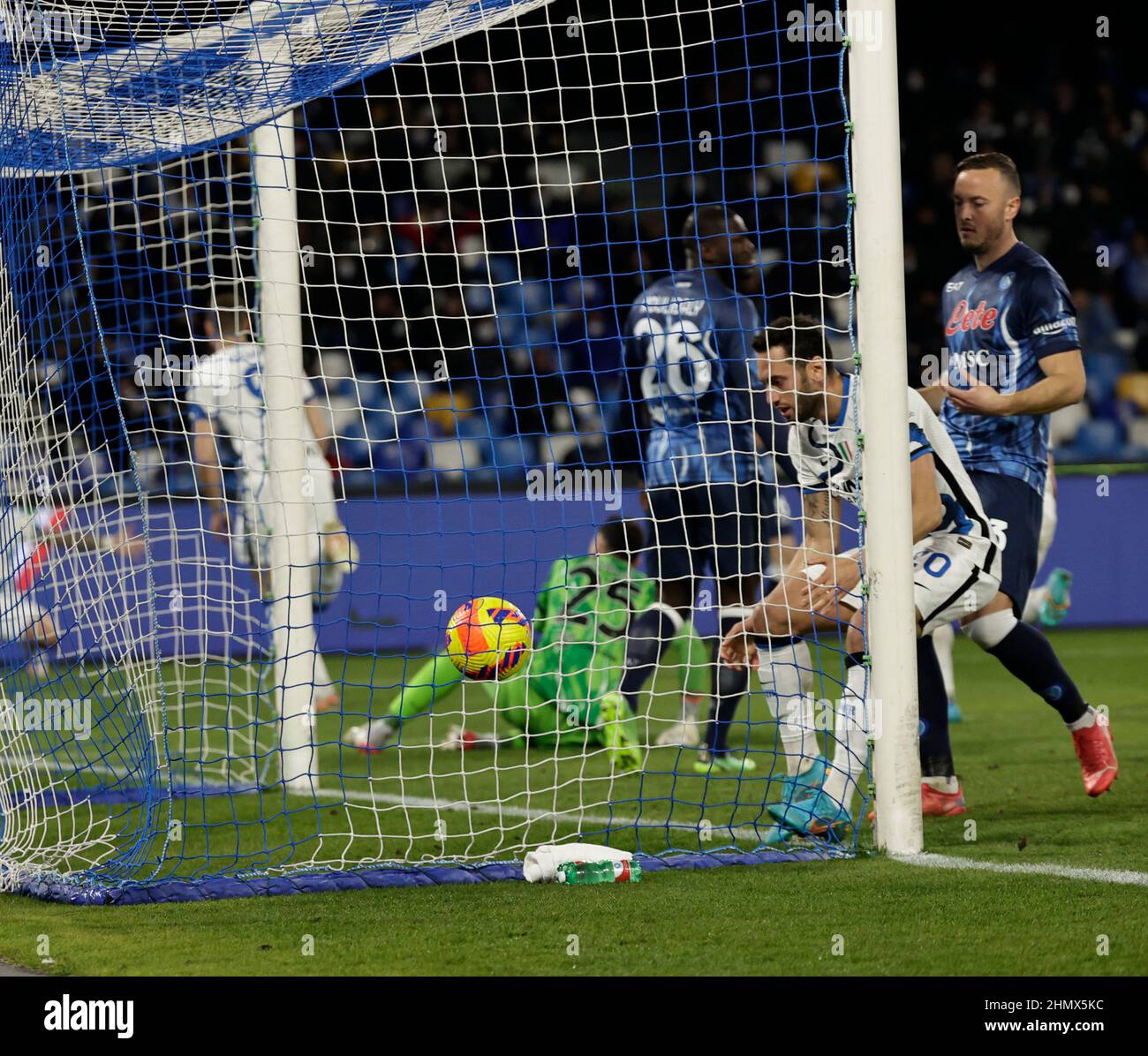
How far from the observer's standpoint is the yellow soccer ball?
5586mm

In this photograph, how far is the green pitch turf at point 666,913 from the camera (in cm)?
350

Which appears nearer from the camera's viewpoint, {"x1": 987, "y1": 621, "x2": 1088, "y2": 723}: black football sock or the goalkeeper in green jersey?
{"x1": 987, "y1": 621, "x2": 1088, "y2": 723}: black football sock

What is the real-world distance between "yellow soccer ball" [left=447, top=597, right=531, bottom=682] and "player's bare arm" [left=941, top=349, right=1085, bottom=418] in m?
1.71

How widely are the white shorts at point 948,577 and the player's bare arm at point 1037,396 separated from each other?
53 centimetres

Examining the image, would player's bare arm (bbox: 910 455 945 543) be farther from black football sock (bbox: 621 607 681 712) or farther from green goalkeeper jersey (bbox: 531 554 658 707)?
green goalkeeper jersey (bbox: 531 554 658 707)

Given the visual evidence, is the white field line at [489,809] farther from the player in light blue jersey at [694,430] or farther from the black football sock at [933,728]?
the player in light blue jersey at [694,430]

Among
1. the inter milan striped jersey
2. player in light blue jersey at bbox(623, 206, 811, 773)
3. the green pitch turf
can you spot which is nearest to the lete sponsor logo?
the inter milan striped jersey

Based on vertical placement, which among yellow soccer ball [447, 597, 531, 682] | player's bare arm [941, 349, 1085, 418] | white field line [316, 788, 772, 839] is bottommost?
white field line [316, 788, 772, 839]

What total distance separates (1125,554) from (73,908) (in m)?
11.0

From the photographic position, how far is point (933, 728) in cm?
555

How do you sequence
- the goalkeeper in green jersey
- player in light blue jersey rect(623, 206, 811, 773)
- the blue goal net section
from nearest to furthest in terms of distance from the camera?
the blue goal net section, player in light blue jersey rect(623, 206, 811, 773), the goalkeeper in green jersey

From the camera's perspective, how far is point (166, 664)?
36.1 ft
